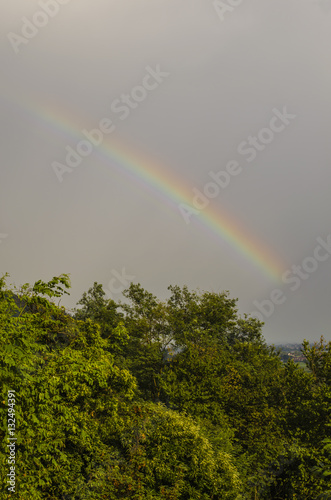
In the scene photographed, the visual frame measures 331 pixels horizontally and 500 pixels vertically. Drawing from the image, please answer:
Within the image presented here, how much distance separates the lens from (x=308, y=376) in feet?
80.3

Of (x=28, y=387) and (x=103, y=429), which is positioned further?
(x=103, y=429)

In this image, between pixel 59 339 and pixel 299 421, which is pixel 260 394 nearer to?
pixel 299 421

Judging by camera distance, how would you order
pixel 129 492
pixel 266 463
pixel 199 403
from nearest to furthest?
1. pixel 129 492
2. pixel 266 463
3. pixel 199 403

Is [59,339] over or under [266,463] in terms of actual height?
over

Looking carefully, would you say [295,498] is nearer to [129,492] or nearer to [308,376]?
[308,376]

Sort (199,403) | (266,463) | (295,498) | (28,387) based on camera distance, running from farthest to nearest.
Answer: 1. (199,403)
2. (266,463)
3. (295,498)
4. (28,387)

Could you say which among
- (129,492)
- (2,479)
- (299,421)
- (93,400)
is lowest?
(129,492)

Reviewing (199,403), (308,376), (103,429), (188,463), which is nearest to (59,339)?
(103,429)

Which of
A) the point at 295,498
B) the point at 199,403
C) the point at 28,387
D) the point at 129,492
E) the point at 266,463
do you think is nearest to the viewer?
the point at 28,387

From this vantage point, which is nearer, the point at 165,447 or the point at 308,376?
the point at 165,447

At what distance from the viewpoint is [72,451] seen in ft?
51.4

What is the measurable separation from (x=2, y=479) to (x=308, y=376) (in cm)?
2033

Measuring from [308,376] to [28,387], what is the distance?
67.5 feet

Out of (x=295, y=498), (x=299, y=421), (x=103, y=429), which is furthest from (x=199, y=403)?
(x=103, y=429)
